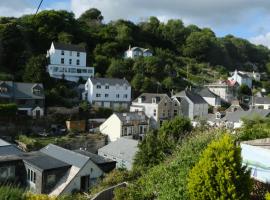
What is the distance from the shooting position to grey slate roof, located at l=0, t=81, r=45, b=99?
44.0m

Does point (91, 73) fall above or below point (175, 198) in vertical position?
above

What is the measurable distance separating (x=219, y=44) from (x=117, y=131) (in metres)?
68.2

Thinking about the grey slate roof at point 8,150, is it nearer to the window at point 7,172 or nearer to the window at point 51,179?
the window at point 7,172

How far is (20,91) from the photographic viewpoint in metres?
45.0

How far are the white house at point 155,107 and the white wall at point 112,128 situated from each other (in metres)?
7.87

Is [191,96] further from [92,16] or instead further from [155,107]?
[92,16]

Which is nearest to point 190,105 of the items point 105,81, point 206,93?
point 206,93

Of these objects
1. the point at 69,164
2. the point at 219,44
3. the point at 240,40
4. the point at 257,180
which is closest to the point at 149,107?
the point at 69,164

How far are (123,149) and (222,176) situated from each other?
75.7 feet

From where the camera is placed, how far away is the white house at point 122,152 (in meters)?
30.9

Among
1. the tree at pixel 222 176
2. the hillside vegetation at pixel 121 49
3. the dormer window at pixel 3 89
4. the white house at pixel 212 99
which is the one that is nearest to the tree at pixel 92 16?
the hillside vegetation at pixel 121 49

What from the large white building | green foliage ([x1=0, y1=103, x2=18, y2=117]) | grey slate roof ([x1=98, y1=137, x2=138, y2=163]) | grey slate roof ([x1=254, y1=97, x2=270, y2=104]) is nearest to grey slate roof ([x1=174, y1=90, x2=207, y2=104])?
grey slate roof ([x1=254, y1=97, x2=270, y2=104])

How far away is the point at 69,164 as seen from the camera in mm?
25484

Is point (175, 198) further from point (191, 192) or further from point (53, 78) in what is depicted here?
point (53, 78)
